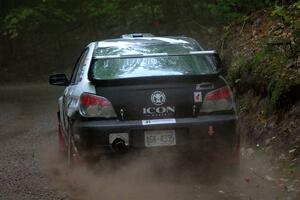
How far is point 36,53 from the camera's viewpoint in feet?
101

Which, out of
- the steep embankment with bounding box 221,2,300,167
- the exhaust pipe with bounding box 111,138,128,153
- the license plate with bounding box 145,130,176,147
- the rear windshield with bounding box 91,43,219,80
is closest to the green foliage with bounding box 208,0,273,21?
the steep embankment with bounding box 221,2,300,167

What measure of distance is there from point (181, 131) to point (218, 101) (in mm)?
534

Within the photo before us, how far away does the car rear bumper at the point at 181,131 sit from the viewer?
21.4 ft

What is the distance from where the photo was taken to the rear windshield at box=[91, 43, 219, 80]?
6.85 m

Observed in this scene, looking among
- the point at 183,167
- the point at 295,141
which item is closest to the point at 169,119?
the point at 183,167

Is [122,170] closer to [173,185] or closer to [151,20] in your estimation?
[173,185]

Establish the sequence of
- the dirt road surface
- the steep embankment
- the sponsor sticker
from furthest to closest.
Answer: the steep embankment, the sponsor sticker, the dirt road surface

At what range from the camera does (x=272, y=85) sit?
9.02 meters

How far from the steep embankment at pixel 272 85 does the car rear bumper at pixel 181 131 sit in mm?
1050

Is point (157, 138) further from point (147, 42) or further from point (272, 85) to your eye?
point (272, 85)

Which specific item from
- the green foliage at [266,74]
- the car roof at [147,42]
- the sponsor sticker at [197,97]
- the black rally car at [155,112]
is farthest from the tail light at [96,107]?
the green foliage at [266,74]

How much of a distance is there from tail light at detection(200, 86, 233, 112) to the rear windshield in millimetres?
289

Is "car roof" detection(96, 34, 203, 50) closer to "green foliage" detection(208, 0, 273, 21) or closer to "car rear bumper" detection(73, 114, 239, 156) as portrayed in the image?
"car rear bumper" detection(73, 114, 239, 156)

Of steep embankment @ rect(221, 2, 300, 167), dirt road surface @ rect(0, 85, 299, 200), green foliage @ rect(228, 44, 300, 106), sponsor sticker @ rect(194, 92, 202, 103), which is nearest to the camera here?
dirt road surface @ rect(0, 85, 299, 200)
